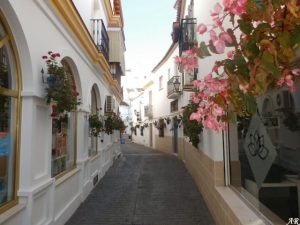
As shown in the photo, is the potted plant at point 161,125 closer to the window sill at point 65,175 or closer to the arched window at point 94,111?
the arched window at point 94,111

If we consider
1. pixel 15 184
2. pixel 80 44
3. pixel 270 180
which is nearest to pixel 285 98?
pixel 270 180

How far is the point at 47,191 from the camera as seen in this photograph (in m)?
4.69

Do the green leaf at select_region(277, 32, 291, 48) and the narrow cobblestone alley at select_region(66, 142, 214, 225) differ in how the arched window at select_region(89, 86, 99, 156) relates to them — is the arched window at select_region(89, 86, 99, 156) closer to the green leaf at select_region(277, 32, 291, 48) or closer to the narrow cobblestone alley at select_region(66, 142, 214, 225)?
the narrow cobblestone alley at select_region(66, 142, 214, 225)

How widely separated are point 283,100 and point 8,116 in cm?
361

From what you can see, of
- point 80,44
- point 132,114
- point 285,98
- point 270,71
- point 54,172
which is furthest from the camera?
point 132,114

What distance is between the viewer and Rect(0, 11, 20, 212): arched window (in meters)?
3.58

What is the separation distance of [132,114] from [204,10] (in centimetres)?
3730

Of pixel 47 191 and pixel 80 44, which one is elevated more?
pixel 80 44

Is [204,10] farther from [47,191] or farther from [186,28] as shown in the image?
[47,191]

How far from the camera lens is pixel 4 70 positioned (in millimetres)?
3701

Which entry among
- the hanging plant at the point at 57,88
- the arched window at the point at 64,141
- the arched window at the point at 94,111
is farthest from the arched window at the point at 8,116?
the arched window at the point at 94,111

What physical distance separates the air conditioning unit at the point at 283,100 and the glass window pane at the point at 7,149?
349 cm

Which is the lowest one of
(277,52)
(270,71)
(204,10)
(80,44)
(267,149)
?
(267,149)

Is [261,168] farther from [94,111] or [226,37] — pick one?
[94,111]
